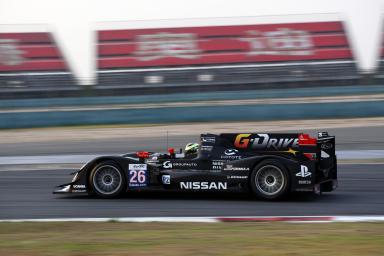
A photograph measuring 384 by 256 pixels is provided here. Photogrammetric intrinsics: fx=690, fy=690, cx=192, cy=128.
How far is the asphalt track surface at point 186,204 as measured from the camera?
9.05 metres

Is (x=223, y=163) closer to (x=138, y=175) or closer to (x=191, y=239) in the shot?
(x=138, y=175)

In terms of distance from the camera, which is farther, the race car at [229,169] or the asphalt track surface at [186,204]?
the race car at [229,169]

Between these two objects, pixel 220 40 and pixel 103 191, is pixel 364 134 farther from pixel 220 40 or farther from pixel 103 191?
pixel 220 40

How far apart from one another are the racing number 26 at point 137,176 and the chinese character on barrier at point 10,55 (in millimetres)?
35449

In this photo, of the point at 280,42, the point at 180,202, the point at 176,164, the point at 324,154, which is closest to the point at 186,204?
the point at 180,202

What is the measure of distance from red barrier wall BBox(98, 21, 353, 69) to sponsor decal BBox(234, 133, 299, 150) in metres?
33.9

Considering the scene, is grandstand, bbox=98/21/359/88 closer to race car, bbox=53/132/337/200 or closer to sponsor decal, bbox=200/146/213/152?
race car, bbox=53/132/337/200

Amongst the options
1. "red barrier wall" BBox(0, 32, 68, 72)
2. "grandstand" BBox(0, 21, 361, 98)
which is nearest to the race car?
"grandstand" BBox(0, 21, 361, 98)

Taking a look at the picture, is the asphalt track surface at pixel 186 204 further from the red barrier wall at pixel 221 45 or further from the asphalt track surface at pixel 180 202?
the red barrier wall at pixel 221 45

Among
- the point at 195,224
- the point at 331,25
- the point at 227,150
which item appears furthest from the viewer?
the point at 331,25

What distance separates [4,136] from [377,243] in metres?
18.0

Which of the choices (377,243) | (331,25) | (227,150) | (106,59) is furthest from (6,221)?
(331,25)

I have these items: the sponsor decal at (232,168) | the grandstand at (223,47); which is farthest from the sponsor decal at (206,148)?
the grandstand at (223,47)

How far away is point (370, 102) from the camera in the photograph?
24.2 m
